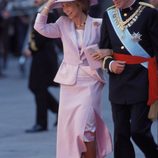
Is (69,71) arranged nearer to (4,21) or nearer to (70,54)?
(70,54)

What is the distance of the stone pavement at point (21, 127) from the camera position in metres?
8.38

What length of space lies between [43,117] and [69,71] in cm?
347

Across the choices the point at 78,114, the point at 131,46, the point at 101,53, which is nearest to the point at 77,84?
the point at 78,114

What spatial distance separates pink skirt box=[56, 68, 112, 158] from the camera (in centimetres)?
659

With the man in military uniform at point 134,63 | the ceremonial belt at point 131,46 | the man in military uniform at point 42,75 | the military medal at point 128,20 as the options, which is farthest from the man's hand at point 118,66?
the man in military uniform at point 42,75

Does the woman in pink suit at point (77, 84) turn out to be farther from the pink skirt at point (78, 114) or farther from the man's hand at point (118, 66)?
the man's hand at point (118, 66)

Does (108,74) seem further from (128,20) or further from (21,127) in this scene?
(21,127)

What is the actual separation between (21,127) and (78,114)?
3969 mm

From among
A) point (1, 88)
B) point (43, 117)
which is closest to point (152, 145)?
point (43, 117)

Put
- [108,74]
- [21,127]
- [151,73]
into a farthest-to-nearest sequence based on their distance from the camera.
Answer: [21,127] < [108,74] < [151,73]

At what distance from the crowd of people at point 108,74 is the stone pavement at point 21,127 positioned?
128 centimetres

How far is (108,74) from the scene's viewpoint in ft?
21.6

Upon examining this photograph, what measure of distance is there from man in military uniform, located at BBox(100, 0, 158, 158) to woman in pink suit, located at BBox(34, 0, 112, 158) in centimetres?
26

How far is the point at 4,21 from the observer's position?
64.0 feet
